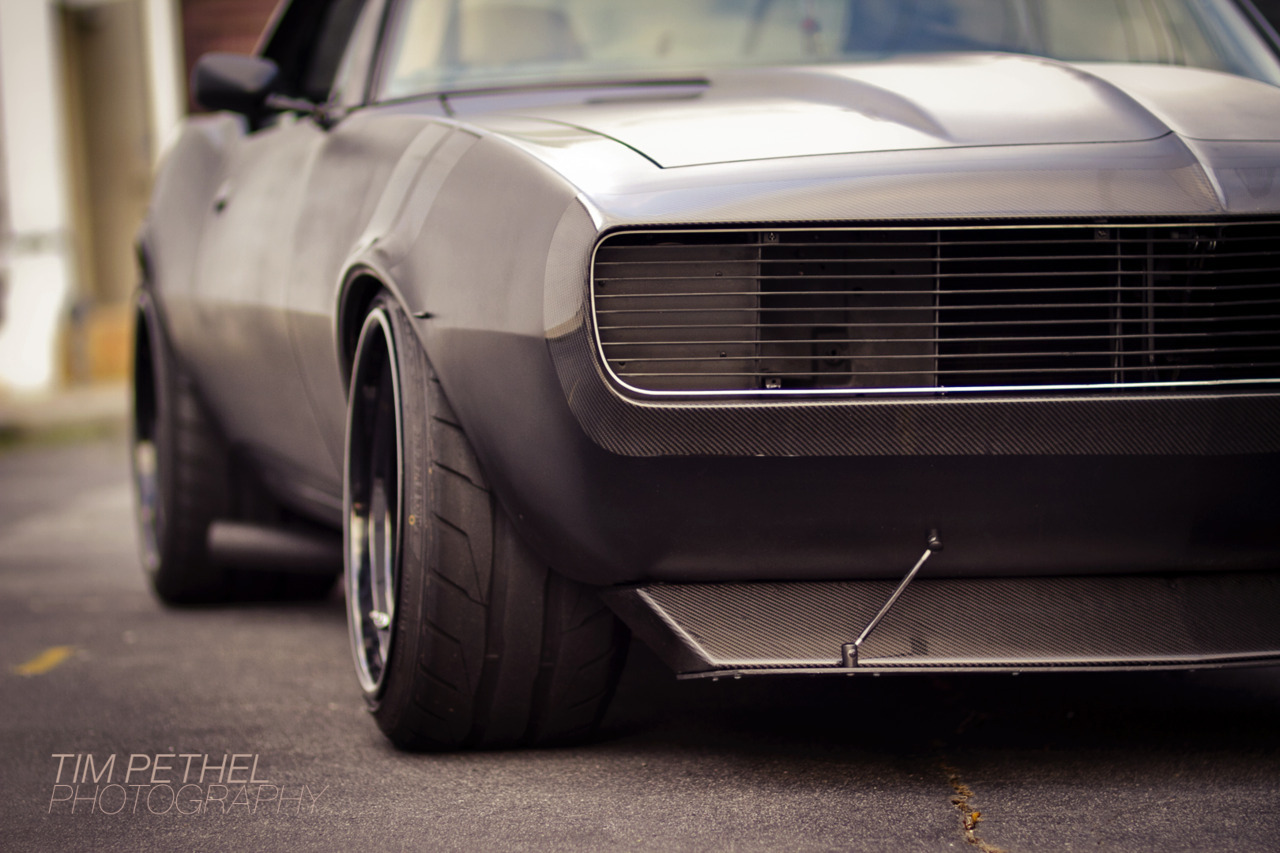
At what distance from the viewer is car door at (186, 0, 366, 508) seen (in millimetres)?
3680

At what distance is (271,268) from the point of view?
12.3 ft

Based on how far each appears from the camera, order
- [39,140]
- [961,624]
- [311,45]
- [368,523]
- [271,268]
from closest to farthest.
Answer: [961,624]
[368,523]
[271,268]
[311,45]
[39,140]

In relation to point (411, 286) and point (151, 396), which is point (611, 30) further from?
point (151, 396)

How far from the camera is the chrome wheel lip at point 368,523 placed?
2.98 metres

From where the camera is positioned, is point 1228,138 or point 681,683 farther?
point 681,683

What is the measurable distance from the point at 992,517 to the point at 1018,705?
2.70 feet

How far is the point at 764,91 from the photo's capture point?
2.91m

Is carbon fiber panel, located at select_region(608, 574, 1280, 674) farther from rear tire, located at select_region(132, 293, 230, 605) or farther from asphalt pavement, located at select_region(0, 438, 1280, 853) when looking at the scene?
rear tire, located at select_region(132, 293, 230, 605)

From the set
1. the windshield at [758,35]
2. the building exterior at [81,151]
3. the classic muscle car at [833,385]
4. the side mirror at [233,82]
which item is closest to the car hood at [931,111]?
the classic muscle car at [833,385]

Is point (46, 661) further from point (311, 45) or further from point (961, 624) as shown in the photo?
point (961, 624)

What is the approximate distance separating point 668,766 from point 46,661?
5.99 ft

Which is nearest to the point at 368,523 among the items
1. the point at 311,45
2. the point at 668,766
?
the point at 668,766

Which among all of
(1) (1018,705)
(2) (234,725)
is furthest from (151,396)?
(1) (1018,705)

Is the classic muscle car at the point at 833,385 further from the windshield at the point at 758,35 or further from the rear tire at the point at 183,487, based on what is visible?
the rear tire at the point at 183,487
